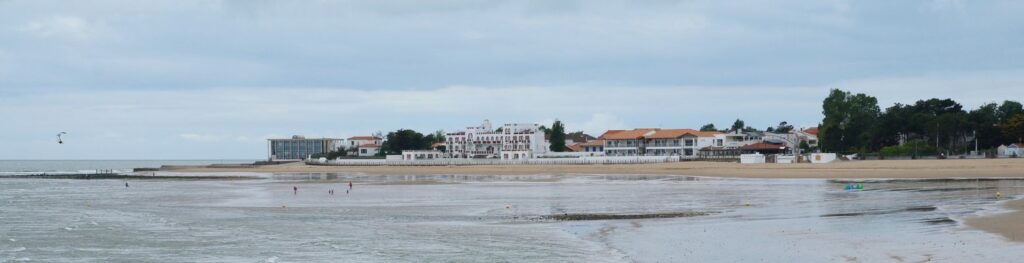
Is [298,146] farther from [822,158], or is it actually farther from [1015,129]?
[1015,129]

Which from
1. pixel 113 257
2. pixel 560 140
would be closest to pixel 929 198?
pixel 113 257

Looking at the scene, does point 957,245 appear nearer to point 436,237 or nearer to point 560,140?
point 436,237

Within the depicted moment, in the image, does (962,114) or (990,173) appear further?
(962,114)

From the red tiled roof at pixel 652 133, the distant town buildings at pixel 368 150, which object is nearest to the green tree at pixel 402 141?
the distant town buildings at pixel 368 150

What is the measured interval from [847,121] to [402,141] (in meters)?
62.2

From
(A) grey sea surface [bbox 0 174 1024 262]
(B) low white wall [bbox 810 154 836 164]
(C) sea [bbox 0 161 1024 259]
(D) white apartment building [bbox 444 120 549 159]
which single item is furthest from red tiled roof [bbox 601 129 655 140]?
(A) grey sea surface [bbox 0 174 1024 262]

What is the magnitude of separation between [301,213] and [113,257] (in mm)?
13001

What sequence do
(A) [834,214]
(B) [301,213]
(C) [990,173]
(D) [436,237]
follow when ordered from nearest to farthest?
(D) [436,237], (A) [834,214], (B) [301,213], (C) [990,173]

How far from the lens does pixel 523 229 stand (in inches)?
1014

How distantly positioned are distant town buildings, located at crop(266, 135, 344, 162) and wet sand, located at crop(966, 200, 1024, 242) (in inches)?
6326

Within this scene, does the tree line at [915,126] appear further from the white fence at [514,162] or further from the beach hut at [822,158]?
the white fence at [514,162]

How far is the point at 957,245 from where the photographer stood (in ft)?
62.1

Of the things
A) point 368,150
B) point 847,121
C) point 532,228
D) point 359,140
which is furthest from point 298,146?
point 532,228

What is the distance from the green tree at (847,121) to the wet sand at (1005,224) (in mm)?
70960
